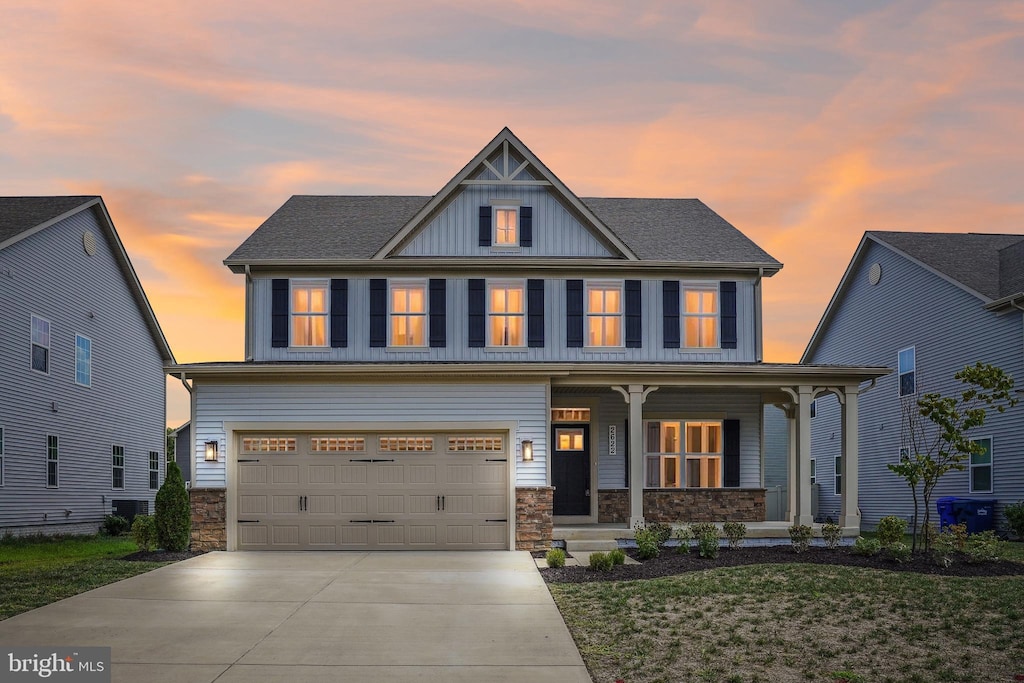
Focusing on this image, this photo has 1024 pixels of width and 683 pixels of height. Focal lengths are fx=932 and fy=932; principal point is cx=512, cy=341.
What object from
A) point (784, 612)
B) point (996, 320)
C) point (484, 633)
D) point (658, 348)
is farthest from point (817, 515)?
point (484, 633)

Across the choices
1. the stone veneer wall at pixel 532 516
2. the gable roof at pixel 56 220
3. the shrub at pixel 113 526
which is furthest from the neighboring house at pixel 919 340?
the gable roof at pixel 56 220

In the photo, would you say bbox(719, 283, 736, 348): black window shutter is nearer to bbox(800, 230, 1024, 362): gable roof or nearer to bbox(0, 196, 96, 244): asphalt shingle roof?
bbox(800, 230, 1024, 362): gable roof

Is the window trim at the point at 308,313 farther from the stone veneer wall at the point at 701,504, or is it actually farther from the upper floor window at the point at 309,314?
the stone veneer wall at the point at 701,504

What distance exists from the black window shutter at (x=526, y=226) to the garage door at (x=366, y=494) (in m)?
5.11

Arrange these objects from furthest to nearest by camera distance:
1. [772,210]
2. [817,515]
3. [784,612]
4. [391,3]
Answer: [817,515] < [772,210] < [391,3] < [784,612]

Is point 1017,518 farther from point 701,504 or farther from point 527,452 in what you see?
point 527,452

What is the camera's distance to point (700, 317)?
21484 millimetres

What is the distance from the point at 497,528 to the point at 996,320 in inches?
510

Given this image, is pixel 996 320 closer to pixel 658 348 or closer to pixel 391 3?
pixel 658 348

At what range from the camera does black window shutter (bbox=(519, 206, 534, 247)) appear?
69.7 feet

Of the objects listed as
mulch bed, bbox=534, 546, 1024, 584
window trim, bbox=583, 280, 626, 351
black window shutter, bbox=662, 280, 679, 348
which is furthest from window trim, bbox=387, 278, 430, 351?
mulch bed, bbox=534, 546, 1024, 584

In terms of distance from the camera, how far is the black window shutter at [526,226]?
69.7 ft

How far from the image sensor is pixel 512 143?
826 inches

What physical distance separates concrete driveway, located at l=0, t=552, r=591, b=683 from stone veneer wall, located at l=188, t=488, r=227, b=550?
263 cm
